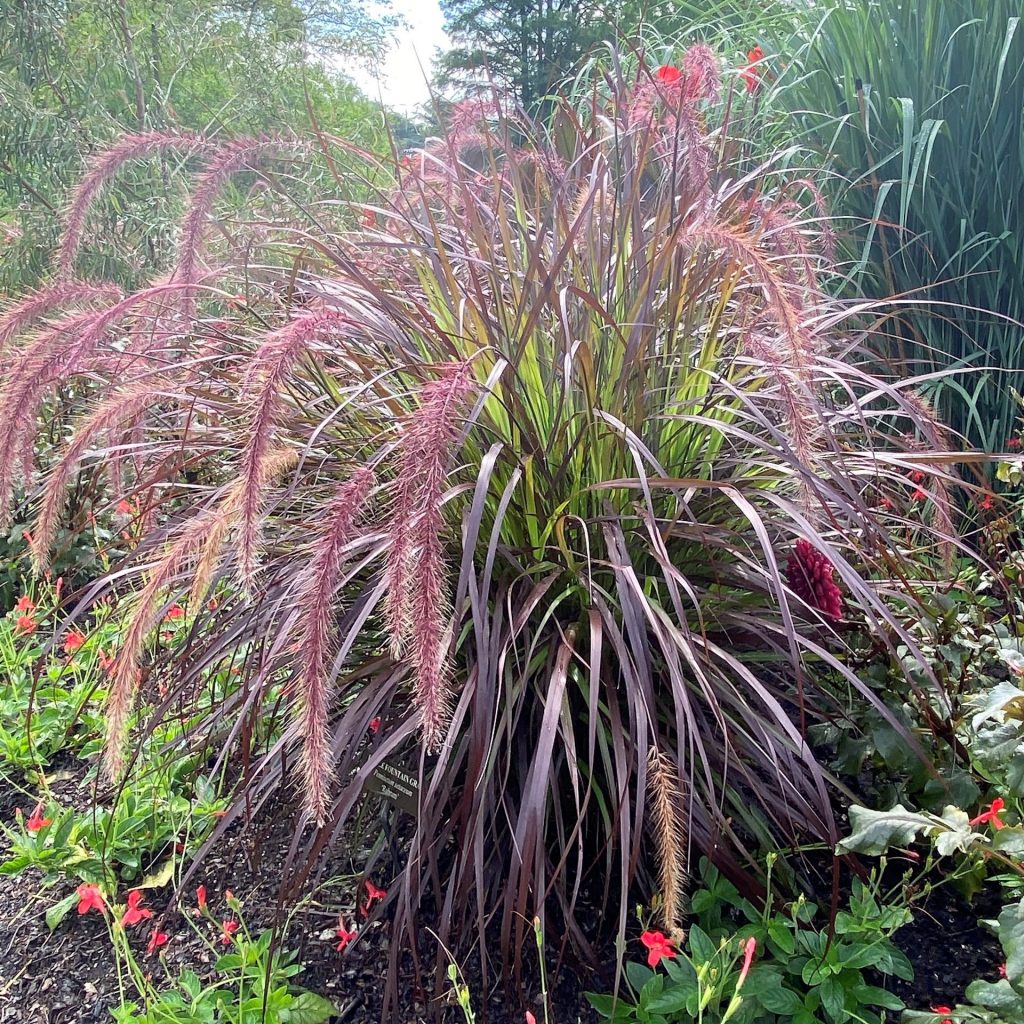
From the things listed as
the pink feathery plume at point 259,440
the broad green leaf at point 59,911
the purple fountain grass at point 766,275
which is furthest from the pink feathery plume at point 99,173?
the broad green leaf at point 59,911

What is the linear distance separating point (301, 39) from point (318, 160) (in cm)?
285

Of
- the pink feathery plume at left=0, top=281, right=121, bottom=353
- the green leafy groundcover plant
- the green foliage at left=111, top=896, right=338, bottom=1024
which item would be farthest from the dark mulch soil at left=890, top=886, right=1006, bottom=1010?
the pink feathery plume at left=0, top=281, right=121, bottom=353

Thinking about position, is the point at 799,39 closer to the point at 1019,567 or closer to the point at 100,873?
the point at 1019,567

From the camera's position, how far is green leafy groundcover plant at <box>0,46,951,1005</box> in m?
1.13

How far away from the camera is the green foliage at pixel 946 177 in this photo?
2689 mm

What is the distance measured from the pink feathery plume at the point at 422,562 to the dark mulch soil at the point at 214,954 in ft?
2.18

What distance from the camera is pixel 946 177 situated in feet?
9.27

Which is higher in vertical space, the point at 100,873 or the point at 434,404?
the point at 434,404

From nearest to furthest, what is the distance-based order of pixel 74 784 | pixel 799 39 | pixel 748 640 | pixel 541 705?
pixel 541 705, pixel 748 640, pixel 74 784, pixel 799 39

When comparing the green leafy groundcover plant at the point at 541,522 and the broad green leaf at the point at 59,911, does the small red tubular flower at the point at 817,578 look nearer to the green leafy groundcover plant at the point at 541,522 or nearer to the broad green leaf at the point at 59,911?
the green leafy groundcover plant at the point at 541,522

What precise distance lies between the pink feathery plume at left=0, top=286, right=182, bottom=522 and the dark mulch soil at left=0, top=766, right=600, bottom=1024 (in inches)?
27.9

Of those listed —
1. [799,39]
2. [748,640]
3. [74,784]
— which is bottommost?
[74,784]

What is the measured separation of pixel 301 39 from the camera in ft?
16.7

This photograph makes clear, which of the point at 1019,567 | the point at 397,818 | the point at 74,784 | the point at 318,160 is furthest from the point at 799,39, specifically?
the point at 74,784
